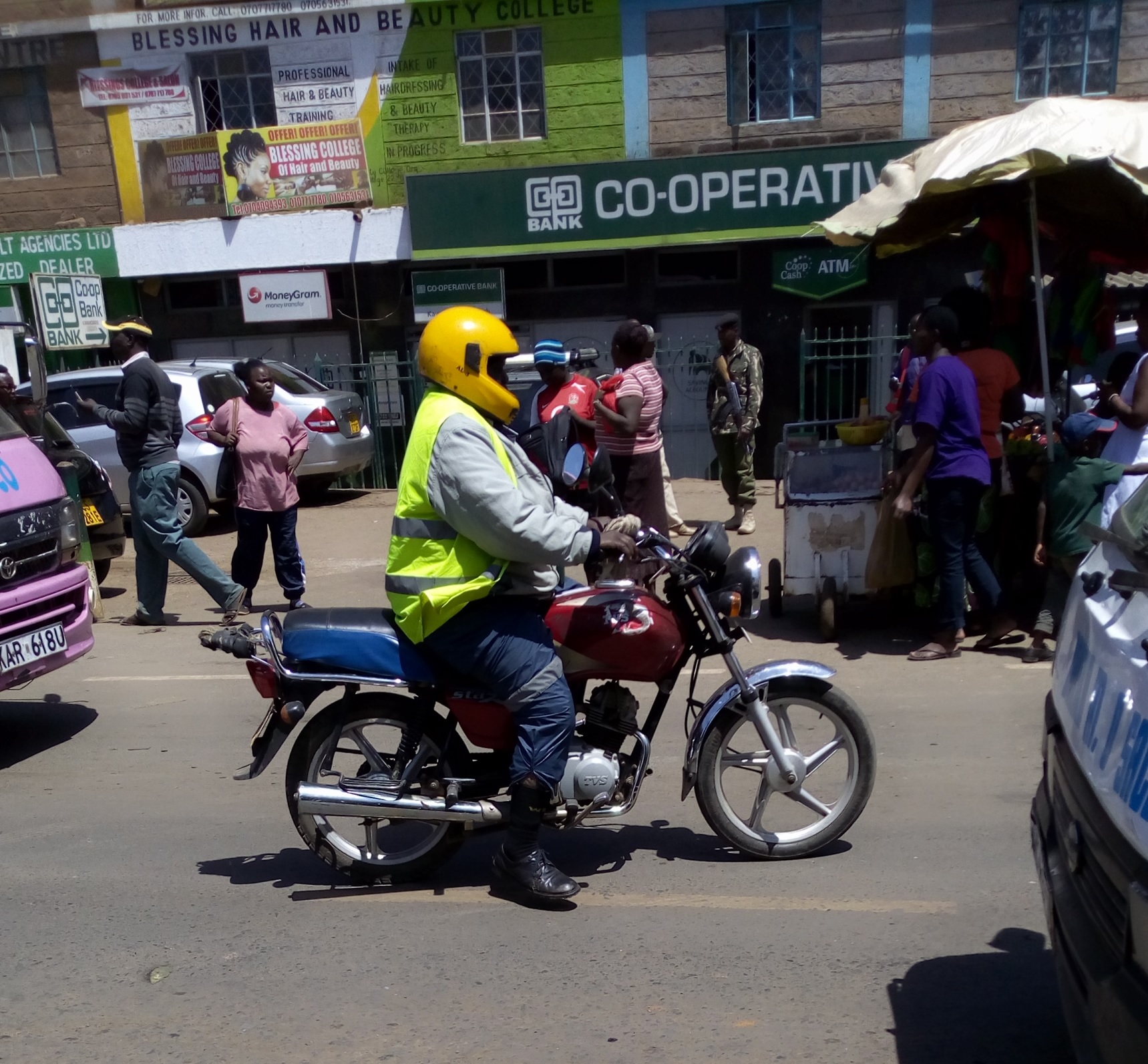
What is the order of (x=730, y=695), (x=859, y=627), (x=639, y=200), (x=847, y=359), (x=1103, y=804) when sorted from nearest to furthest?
1. (x=1103, y=804)
2. (x=730, y=695)
3. (x=859, y=627)
4. (x=639, y=200)
5. (x=847, y=359)

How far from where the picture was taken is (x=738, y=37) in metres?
13.8

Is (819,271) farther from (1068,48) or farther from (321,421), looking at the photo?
Answer: (321,421)

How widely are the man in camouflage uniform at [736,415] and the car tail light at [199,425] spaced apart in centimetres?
480

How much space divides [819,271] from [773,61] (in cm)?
249

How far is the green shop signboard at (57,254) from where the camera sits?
15.0 m

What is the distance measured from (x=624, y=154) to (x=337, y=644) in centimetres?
1161

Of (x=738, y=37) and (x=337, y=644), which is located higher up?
(x=738, y=37)

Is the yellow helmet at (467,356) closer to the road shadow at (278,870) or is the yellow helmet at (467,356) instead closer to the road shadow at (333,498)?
the road shadow at (278,870)

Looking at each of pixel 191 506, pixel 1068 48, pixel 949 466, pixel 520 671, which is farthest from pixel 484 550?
pixel 1068 48

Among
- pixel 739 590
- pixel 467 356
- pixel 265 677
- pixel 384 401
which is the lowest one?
pixel 384 401

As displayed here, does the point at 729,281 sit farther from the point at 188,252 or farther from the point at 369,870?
the point at 369,870

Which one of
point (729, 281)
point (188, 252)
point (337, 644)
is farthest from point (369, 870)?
point (188, 252)

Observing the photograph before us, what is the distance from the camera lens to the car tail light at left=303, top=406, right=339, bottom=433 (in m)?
12.5

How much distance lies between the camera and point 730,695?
391cm
